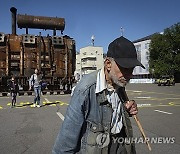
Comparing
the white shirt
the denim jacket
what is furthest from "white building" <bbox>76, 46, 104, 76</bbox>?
the denim jacket

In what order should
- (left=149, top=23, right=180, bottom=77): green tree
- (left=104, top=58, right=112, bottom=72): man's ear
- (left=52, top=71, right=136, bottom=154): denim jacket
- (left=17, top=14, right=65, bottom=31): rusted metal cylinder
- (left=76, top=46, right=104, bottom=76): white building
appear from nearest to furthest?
(left=52, top=71, right=136, bottom=154): denim jacket < (left=104, top=58, right=112, bottom=72): man's ear < (left=17, top=14, right=65, bottom=31): rusted metal cylinder < (left=149, top=23, right=180, bottom=77): green tree < (left=76, top=46, right=104, bottom=76): white building

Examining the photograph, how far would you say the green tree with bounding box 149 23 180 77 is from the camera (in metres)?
69.1

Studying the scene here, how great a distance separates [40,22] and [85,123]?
1998 centimetres

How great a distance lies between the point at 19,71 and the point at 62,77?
3193mm

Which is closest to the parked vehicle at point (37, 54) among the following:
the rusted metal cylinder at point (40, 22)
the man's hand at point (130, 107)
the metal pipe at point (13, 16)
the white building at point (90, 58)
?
the rusted metal cylinder at point (40, 22)

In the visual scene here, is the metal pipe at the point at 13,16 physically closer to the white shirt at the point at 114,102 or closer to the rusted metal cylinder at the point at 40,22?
the rusted metal cylinder at the point at 40,22

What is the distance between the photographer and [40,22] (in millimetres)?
21172

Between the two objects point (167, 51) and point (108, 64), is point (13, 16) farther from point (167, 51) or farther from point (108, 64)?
point (167, 51)

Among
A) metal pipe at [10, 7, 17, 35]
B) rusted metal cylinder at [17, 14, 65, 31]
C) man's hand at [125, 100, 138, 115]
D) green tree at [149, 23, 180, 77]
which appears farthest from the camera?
green tree at [149, 23, 180, 77]

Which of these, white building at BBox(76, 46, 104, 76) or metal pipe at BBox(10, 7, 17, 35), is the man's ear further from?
white building at BBox(76, 46, 104, 76)

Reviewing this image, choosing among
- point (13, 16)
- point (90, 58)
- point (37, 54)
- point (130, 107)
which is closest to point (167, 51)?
point (90, 58)

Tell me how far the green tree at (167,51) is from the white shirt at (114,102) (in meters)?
68.6

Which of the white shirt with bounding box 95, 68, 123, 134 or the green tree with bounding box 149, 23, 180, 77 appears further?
the green tree with bounding box 149, 23, 180, 77

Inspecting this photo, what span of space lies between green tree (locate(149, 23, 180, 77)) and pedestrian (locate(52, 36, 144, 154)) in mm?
68676
